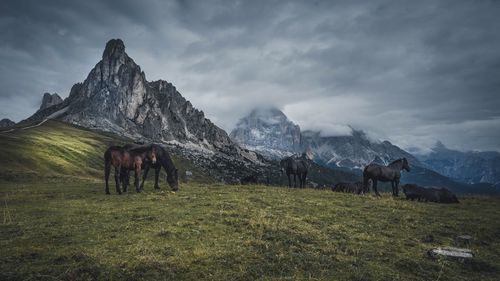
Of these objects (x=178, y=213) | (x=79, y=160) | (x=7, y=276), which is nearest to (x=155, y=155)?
(x=178, y=213)

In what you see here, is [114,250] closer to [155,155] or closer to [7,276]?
[7,276]

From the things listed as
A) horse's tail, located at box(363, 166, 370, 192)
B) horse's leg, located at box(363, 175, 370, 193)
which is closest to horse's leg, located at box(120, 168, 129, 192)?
horse's tail, located at box(363, 166, 370, 192)

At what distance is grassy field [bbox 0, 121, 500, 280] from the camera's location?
41.3 ft

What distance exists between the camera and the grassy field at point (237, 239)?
12602mm

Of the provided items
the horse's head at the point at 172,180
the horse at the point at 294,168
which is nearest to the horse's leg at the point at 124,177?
the horse's head at the point at 172,180

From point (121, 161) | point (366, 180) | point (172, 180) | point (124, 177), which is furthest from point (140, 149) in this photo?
point (366, 180)

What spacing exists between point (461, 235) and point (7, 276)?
20.7 meters

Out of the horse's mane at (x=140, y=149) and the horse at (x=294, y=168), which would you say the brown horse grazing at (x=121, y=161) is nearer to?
the horse's mane at (x=140, y=149)

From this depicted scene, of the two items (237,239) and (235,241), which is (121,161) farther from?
(235,241)

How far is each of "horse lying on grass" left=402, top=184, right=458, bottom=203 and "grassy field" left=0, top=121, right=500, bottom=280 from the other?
3.53 m

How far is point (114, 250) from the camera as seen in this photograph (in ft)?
46.7

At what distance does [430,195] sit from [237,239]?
22.8m

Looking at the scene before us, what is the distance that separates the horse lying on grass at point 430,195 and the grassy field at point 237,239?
353 centimetres

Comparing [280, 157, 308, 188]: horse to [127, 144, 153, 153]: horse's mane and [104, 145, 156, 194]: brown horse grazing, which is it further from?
[104, 145, 156, 194]: brown horse grazing
